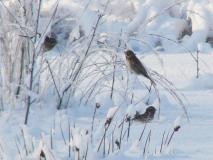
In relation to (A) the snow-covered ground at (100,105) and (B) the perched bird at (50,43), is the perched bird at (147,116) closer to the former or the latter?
(A) the snow-covered ground at (100,105)

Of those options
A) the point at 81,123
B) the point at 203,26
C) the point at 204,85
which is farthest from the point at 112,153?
the point at 203,26

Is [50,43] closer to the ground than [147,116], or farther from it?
farther from it

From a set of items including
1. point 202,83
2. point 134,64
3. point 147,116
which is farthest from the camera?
point 202,83

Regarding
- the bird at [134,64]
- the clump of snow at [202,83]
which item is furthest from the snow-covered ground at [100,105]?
the bird at [134,64]

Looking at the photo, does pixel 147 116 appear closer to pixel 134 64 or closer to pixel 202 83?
pixel 134 64

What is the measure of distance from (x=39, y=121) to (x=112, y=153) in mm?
709

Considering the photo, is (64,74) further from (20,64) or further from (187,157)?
(187,157)

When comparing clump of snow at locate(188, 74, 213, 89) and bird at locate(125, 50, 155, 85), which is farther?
clump of snow at locate(188, 74, 213, 89)

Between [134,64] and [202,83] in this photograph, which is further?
[202,83]

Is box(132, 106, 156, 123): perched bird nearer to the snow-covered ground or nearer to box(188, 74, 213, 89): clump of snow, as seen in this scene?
the snow-covered ground

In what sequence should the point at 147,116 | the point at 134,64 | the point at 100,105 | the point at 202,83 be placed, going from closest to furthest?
the point at 134,64 → the point at 147,116 → the point at 100,105 → the point at 202,83

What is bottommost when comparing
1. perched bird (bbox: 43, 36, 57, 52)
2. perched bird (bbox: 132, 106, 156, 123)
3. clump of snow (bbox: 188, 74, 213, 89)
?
perched bird (bbox: 132, 106, 156, 123)

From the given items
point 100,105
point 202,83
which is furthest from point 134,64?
point 202,83

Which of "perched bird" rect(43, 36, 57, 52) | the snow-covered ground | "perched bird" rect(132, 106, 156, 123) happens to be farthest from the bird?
"perched bird" rect(43, 36, 57, 52)
